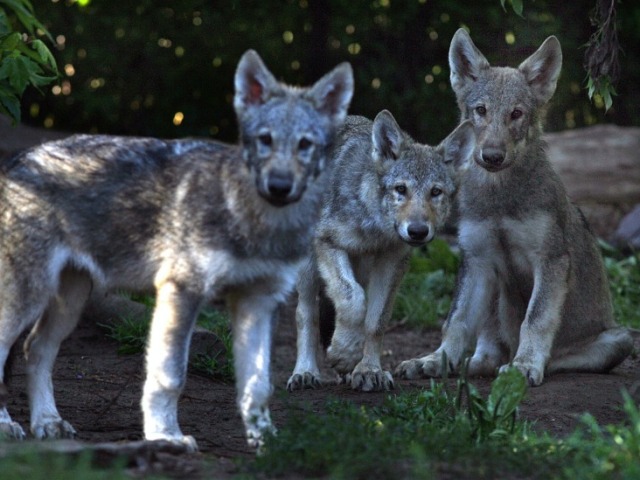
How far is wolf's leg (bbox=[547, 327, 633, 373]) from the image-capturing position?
732 cm

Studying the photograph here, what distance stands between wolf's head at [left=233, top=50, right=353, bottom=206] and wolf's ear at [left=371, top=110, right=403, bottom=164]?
4.52ft

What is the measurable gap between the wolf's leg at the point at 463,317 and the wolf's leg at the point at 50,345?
251 centimetres

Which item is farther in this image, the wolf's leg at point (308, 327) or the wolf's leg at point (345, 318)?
the wolf's leg at point (308, 327)

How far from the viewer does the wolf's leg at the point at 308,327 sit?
6820 millimetres

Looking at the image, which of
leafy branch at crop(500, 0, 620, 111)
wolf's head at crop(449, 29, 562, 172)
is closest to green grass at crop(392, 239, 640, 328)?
wolf's head at crop(449, 29, 562, 172)

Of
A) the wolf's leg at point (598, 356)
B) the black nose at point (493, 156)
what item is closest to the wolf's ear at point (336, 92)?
the black nose at point (493, 156)

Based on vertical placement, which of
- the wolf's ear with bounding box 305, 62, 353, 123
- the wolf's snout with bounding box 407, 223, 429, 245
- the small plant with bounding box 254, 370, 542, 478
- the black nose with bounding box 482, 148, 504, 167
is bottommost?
the small plant with bounding box 254, 370, 542, 478

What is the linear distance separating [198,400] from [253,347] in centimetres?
130

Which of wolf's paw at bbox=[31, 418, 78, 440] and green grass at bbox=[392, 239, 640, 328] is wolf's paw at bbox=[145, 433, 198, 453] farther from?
green grass at bbox=[392, 239, 640, 328]

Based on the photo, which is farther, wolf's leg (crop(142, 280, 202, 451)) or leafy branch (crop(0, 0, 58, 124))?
leafy branch (crop(0, 0, 58, 124))

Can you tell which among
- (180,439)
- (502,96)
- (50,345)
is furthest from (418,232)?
(50,345)

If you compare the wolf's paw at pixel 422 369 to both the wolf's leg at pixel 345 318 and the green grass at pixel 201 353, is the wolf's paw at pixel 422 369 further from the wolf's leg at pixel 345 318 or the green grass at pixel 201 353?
the green grass at pixel 201 353

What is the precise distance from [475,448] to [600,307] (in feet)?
10.7

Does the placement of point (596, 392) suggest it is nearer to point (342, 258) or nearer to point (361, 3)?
point (342, 258)
